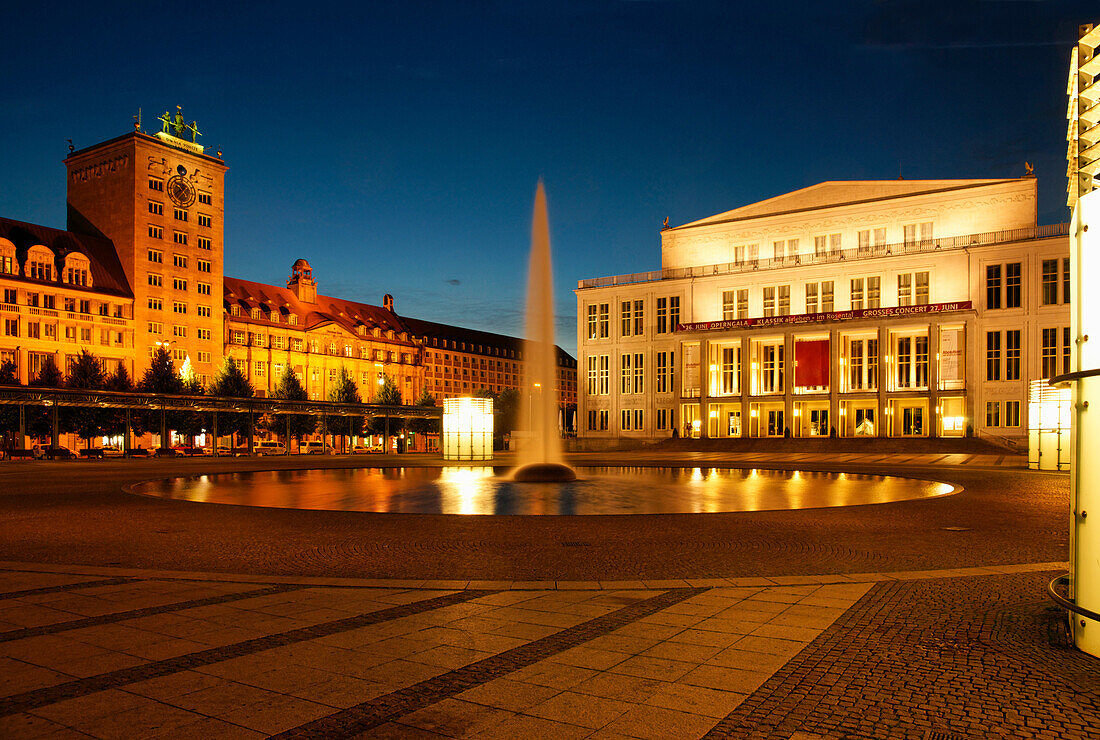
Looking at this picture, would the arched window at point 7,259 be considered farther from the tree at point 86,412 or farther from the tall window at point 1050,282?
the tall window at point 1050,282

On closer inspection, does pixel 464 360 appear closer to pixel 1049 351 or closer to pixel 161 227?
pixel 161 227

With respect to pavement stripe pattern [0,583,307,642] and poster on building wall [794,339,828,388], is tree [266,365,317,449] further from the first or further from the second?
pavement stripe pattern [0,583,307,642]

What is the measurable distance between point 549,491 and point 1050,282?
2392 inches

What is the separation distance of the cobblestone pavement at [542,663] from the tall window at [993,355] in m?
67.7

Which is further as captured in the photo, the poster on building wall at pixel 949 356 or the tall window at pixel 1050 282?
the poster on building wall at pixel 949 356

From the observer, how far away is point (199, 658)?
6.32m

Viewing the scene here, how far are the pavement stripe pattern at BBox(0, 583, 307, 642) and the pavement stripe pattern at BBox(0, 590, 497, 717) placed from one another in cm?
165

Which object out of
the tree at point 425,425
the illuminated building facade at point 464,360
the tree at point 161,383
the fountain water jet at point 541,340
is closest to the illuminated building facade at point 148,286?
the tree at point 161,383

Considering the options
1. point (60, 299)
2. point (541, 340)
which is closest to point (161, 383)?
point (60, 299)

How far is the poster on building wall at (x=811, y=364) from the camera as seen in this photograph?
→ 242ft

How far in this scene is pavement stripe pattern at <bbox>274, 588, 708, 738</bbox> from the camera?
492cm

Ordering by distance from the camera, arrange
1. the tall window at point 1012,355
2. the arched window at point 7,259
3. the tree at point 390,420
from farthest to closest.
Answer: the tree at point 390,420 → the arched window at point 7,259 → the tall window at point 1012,355

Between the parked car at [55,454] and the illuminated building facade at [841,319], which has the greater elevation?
the illuminated building facade at [841,319]

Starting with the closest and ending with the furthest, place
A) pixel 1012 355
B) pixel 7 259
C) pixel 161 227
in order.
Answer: pixel 1012 355 < pixel 7 259 < pixel 161 227
